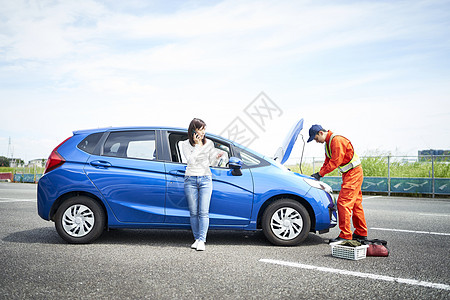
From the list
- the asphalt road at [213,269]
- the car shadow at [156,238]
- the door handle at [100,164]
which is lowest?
the car shadow at [156,238]

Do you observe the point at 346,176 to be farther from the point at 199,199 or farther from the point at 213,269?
the point at 213,269

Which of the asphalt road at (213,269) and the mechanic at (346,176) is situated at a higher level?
the mechanic at (346,176)

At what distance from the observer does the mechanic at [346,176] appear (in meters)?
5.16

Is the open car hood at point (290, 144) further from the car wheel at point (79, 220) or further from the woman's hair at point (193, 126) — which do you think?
the car wheel at point (79, 220)

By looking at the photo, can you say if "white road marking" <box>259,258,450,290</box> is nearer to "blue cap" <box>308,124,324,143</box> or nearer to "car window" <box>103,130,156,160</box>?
"blue cap" <box>308,124,324,143</box>

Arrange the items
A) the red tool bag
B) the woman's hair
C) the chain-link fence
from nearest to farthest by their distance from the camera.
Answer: the red tool bag < the woman's hair < the chain-link fence

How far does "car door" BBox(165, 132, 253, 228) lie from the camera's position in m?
5.34

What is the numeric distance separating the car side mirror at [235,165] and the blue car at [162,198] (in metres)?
0.01

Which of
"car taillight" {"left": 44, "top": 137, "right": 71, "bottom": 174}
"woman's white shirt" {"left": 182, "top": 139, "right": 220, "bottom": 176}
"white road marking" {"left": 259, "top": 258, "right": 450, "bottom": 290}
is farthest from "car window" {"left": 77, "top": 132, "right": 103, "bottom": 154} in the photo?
"white road marking" {"left": 259, "top": 258, "right": 450, "bottom": 290}

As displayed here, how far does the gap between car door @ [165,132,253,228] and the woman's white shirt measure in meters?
0.16

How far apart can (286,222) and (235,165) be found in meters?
1.06

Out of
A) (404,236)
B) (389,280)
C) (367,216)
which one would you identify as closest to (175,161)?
(389,280)

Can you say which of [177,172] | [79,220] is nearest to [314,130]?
[177,172]

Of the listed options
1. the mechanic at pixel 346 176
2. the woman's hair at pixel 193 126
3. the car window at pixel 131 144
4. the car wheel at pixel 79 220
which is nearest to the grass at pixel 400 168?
the mechanic at pixel 346 176
